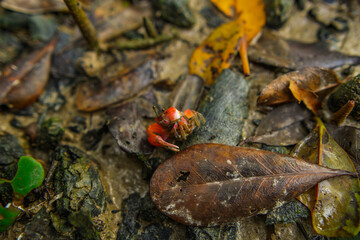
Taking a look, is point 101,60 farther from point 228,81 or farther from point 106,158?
point 228,81

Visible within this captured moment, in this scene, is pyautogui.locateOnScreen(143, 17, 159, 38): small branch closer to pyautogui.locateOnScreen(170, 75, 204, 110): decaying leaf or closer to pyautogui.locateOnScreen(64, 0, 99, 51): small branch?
pyautogui.locateOnScreen(64, 0, 99, 51): small branch

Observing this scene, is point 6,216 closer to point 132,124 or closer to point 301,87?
point 132,124

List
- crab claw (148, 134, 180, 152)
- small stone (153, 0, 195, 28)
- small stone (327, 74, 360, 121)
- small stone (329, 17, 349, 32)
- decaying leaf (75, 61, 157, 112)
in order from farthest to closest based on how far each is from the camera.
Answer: small stone (153, 0, 195, 28) < small stone (329, 17, 349, 32) < decaying leaf (75, 61, 157, 112) < small stone (327, 74, 360, 121) < crab claw (148, 134, 180, 152)

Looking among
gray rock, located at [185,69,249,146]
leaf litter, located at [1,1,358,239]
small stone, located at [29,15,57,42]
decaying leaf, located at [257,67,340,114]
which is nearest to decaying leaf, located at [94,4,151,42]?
leaf litter, located at [1,1,358,239]

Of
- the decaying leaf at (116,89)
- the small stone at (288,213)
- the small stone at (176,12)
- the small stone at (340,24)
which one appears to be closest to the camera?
the small stone at (288,213)

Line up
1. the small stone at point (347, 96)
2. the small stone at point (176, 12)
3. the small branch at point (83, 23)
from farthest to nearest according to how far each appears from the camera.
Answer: the small stone at point (176, 12), the small branch at point (83, 23), the small stone at point (347, 96)

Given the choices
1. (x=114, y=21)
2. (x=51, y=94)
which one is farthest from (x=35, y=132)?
(x=114, y=21)

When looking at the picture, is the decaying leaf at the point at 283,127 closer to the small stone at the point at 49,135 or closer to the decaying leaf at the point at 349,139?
the decaying leaf at the point at 349,139

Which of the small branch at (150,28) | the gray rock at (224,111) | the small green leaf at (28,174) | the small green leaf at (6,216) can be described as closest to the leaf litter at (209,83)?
the gray rock at (224,111)
